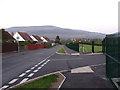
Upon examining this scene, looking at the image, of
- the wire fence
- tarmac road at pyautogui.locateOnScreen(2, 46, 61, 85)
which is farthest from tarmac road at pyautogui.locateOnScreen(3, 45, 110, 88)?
the wire fence

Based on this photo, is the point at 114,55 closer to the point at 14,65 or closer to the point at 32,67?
the point at 32,67

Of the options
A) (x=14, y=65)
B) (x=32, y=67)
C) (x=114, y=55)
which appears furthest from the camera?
(x=14, y=65)

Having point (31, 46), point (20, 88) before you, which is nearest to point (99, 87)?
point (20, 88)

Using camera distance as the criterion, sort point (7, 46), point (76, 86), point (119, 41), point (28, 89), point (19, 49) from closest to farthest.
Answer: point (119, 41)
point (28, 89)
point (76, 86)
point (7, 46)
point (19, 49)

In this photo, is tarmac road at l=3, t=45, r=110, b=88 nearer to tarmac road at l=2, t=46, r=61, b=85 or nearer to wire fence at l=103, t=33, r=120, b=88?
tarmac road at l=2, t=46, r=61, b=85

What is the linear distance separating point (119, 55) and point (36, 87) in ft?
10.4

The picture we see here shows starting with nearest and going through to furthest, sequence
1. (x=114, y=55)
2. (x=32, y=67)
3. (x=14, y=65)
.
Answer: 1. (x=114, y=55)
2. (x=32, y=67)
3. (x=14, y=65)

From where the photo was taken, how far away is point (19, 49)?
4184 cm

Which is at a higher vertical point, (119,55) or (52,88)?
(119,55)

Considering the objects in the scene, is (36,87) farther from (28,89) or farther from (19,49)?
(19,49)

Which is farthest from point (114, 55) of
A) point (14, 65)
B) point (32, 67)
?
point (14, 65)

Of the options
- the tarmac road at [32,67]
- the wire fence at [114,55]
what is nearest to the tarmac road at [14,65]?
the tarmac road at [32,67]

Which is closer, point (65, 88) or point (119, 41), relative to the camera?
point (119, 41)

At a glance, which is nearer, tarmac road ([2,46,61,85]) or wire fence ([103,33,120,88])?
wire fence ([103,33,120,88])
